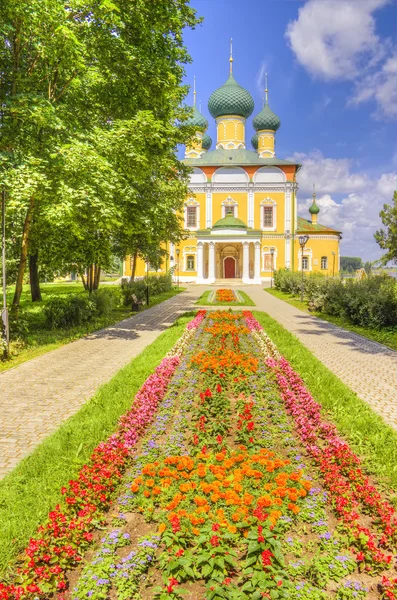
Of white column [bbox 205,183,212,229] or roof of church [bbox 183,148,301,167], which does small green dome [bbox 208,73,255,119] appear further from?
white column [bbox 205,183,212,229]

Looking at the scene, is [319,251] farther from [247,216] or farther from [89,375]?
[89,375]

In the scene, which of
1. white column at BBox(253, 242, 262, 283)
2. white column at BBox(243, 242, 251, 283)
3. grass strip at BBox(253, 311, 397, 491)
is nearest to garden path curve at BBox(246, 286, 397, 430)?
grass strip at BBox(253, 311, 397, 491)

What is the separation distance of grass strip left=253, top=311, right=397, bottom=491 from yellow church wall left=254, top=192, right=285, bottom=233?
39580 millimetres

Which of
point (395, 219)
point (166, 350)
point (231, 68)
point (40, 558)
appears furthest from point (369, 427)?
point (231, 68)

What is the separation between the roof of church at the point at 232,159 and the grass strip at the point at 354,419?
41.3m

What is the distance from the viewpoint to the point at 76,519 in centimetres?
340

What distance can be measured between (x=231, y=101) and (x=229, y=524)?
174 feet

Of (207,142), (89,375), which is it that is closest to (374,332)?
(89,375)

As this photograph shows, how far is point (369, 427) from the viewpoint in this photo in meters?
5.44

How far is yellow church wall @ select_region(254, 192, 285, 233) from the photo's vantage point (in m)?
47.0

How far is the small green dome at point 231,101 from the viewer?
4978cm

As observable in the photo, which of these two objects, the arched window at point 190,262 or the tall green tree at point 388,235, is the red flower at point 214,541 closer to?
the tall green tree at point 388,235

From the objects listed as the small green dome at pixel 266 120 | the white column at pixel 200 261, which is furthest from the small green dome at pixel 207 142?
the white column at pixel 200 261

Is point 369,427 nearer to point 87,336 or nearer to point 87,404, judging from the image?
point 87,404
